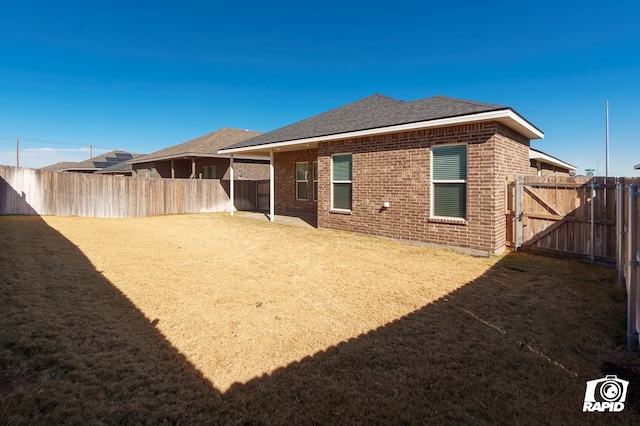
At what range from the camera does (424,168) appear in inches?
353

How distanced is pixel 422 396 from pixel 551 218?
23.3ft

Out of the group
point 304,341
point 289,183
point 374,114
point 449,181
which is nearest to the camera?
point 304,341

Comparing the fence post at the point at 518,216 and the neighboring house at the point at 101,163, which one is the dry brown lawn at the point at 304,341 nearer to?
the fence post at the point at 518,216


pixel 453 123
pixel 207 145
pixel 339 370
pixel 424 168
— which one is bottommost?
pixel 339 370

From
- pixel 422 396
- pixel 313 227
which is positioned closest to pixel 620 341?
pixel 422 396

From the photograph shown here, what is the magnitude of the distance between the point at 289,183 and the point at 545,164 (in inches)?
551

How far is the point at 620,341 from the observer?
3.72 m

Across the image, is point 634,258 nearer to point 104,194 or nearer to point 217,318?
point 217,318

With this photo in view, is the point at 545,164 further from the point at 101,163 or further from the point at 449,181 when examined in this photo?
the point at 101,163

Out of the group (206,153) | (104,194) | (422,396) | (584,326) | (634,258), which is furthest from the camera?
(206,153)

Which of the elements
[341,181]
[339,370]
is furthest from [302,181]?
[339,370]

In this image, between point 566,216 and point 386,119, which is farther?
point 386,119

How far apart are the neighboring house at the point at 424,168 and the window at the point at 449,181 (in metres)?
0.02

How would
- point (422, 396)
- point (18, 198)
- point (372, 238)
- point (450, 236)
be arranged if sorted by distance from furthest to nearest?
point (18, 198) → point (372, 238) → point (450, 236) → point (422, 396)
